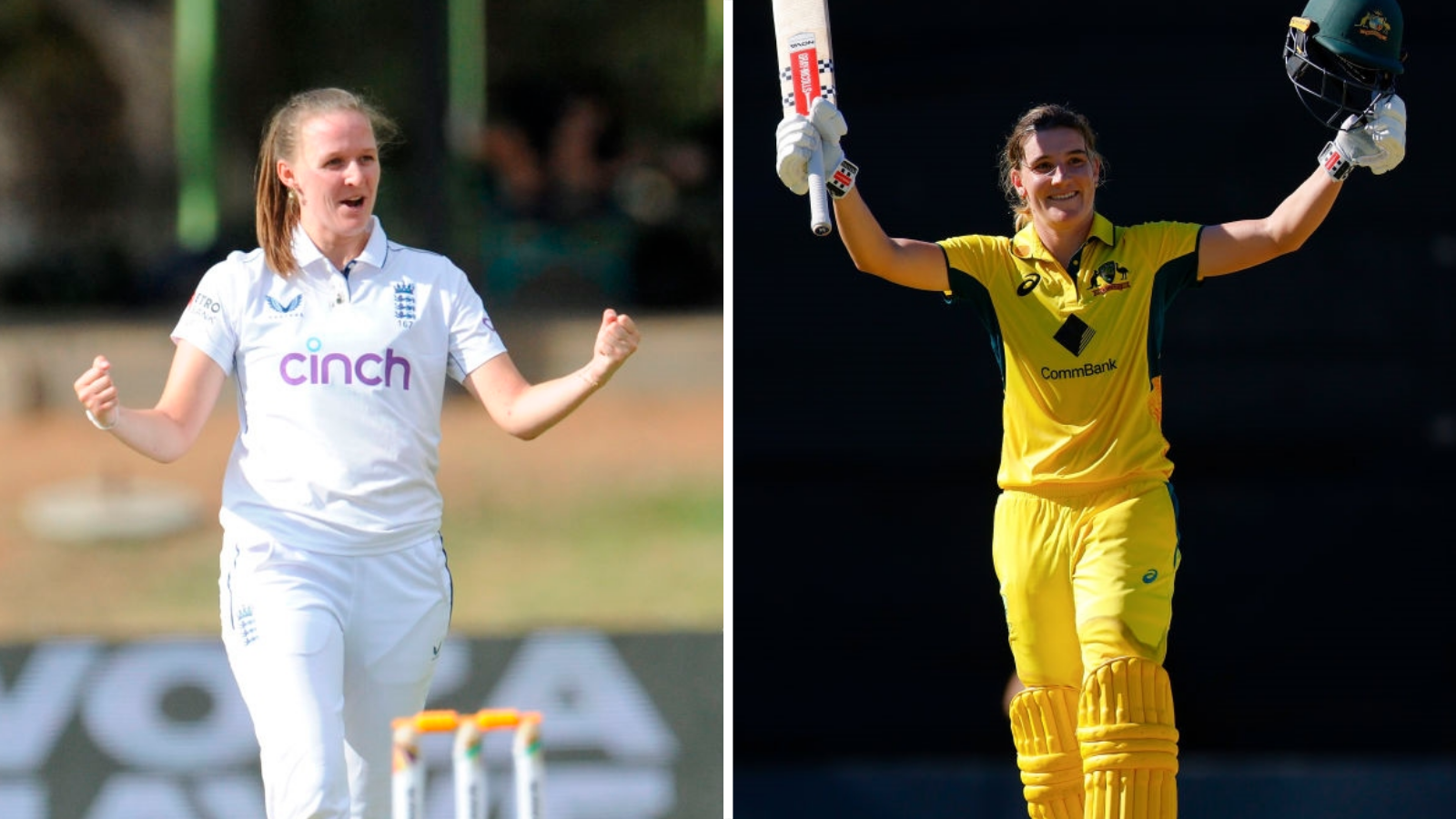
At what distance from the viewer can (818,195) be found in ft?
10.6

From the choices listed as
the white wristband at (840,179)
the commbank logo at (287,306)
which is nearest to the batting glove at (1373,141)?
the white wristband at (840,179)

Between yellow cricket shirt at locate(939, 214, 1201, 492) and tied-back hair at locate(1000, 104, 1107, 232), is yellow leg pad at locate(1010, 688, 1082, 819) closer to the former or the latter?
yellow cricket shirt at locate(939, 214, 1201, 492)

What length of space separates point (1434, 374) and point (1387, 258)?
28cm

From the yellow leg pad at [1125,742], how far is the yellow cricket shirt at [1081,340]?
0.33 metres

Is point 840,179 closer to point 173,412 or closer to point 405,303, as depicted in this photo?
point 405,303

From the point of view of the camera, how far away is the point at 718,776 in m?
4.91

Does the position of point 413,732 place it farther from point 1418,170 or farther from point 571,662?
point 1418,170

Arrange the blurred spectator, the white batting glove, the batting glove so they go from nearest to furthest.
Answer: the white batting glove, the batting glove, the blurred spectator

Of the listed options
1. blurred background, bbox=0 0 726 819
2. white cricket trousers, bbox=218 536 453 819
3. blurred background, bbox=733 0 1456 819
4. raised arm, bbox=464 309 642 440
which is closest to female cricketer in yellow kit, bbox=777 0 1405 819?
raised arm, bbox=464 309 642 440

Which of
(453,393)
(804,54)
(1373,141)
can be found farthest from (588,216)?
(1373,141)

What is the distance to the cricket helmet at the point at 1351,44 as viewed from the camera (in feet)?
11.2

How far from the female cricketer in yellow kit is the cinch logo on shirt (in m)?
0.79

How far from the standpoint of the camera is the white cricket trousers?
315 cm

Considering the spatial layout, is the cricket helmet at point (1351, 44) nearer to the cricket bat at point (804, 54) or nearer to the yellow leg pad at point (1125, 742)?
the cricket bat at point (804, 54)
